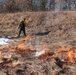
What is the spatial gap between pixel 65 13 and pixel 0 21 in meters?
7.22

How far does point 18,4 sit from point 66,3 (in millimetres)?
6548

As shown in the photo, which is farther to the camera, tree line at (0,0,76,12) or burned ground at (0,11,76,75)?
tree line at (0,0,76,12)

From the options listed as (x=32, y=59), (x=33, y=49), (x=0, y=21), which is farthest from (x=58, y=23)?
(x=32, y=59)

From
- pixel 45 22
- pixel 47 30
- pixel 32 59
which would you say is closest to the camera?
pixel 32 59

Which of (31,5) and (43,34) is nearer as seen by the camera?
(43,34)

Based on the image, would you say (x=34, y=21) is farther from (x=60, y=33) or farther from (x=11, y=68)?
(x=11, y=68)

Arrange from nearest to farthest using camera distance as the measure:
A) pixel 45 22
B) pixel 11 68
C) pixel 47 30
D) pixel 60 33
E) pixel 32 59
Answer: pixel 11 68, pixel 32 59, pixel 60 33, pixel 47 30, pixel 45 22

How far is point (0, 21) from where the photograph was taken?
28453mm

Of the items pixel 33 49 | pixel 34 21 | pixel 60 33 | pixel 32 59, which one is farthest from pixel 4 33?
pixel 32 59

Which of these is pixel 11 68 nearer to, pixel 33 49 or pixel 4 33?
pixel 33 49

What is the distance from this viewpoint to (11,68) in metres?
12.7

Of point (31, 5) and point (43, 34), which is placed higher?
point (31, 5)

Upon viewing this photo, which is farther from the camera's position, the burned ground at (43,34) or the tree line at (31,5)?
the tree line at (31,5)

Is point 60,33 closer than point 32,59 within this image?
No
